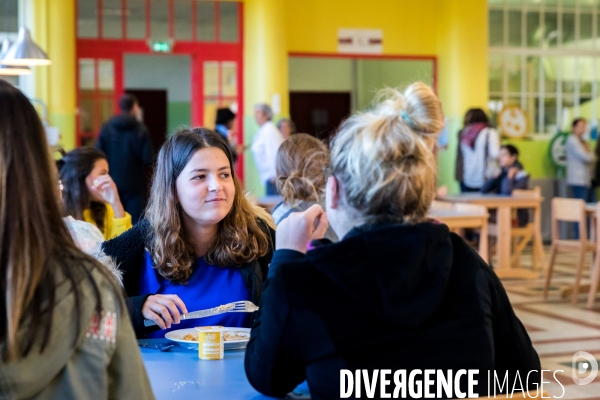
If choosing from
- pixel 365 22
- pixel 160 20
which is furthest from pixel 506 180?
pixel 160 20

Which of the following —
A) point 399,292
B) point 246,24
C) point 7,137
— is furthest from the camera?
point 246,24

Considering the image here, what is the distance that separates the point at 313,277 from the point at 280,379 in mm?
221

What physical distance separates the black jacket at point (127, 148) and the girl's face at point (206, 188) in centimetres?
490

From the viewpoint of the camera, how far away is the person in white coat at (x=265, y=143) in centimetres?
916

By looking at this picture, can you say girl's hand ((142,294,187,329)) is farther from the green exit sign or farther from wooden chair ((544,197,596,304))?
the green exit sign

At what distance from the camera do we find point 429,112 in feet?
5.18

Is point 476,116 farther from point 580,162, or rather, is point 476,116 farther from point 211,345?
point 211,345

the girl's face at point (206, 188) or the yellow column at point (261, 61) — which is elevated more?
the yellow column at point (261, 61)

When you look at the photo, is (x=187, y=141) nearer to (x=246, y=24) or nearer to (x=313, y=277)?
(x=313, y=277)

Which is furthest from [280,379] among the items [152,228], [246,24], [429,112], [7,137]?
[246,24]

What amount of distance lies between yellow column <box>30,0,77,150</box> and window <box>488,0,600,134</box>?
5.55m

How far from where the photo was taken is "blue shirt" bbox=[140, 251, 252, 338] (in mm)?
2432

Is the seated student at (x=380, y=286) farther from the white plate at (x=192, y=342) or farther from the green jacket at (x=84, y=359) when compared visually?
the white plate at (x=192, y=342)

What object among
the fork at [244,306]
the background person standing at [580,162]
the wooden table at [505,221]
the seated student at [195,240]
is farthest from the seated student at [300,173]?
the background person standing at [580,162]
